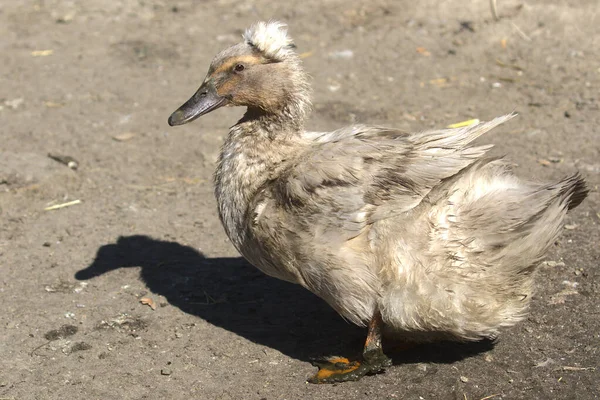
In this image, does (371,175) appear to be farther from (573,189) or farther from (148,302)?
(148,302)

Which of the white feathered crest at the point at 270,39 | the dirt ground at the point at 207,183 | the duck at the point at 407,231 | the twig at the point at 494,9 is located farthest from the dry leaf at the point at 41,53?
the duck at the point at 407,231

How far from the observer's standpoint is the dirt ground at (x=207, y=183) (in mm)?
4195

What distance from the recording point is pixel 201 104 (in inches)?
185

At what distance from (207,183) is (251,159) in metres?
1.96

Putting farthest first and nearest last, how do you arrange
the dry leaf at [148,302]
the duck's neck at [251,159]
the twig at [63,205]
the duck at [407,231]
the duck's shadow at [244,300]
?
the twig at [63,205] → the dry leaf at [148,302] → the duck's shadow at [244,300] → the duck's neck at [251,159] → the duck at [407,231]

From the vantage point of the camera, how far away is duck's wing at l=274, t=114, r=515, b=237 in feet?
12.8

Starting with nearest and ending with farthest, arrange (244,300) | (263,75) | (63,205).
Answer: (263,75) < (244,300) < (63,205)

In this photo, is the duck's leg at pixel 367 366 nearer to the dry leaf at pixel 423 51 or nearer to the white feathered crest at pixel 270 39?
the white feathered crest at pixel 270 39

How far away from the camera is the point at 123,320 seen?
4.70 metres

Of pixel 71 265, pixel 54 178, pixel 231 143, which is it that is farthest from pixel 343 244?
pixel 54 178

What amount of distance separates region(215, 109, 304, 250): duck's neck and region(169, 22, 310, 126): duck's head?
2.5 inches

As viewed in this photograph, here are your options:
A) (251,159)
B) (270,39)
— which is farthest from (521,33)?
(251,159)

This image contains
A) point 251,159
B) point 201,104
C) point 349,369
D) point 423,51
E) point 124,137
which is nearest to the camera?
point 349,369

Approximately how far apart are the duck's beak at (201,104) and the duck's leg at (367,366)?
1533 millimetres
